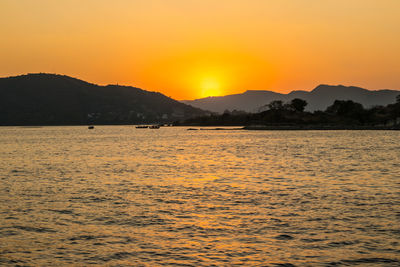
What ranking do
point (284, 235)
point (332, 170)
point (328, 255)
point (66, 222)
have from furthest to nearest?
point (332, 170) → point (66, 222) → point (284, 235) → point (328, 255)

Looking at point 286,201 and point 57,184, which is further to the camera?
point 57,184

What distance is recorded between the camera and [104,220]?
23.3 m

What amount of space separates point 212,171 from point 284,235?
30930 millimetres

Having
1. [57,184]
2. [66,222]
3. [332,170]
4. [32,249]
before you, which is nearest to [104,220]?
[66,222]

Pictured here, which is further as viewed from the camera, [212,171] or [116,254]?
[212,171]

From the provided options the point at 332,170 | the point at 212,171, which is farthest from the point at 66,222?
the point at 332,170

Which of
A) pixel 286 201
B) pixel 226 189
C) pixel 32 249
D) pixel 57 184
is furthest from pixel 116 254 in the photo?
pixel 57 184

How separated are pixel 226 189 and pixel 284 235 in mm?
15247

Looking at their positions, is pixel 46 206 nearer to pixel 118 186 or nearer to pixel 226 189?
pixel 118 186

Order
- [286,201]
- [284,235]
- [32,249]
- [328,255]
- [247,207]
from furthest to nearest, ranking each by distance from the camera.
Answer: [286,201] < [247,207] < [284,235] < [32,249] < [328,255]

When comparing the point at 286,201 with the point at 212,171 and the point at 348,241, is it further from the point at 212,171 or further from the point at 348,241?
the point at 212,171

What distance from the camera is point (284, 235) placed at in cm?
1973

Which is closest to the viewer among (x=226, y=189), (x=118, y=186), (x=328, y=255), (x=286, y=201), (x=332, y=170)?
(x=328, y=255)

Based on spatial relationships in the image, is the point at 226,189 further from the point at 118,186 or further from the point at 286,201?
the point at 118,186
